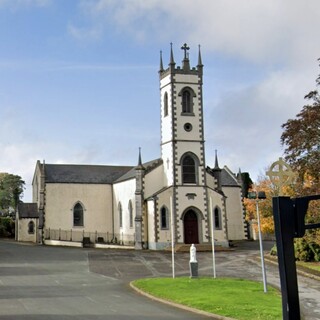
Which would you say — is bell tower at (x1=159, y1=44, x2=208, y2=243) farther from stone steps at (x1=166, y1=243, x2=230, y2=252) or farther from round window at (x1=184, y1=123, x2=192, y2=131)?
stone steps at (x1=166, y1=243, x2=230, y2=252)

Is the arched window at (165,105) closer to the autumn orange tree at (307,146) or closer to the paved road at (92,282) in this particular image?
the paved road at (92,282)

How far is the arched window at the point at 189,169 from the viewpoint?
49.9m

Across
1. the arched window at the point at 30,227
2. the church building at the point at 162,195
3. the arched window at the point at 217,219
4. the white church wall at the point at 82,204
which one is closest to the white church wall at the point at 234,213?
the church building at the point at 162,195

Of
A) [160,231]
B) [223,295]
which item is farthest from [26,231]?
[223,295]

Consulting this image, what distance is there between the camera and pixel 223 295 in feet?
64.1

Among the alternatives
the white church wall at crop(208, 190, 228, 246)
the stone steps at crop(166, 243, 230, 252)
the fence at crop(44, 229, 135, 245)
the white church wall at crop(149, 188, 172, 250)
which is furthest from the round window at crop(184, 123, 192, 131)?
the fence at crop(44, 229, 135, 245)

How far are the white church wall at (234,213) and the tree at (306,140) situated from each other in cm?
3050

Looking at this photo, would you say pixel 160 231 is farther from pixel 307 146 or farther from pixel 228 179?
pixel 307 146

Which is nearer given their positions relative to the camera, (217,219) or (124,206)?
(217,219)

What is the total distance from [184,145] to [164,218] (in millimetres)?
7816

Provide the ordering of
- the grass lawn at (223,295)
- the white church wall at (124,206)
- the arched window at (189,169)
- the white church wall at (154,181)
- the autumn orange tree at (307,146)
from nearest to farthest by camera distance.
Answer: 1. the grass lawn at (223,295)
2. the autumn orange tree at (307,146)
3. the arched window at (189,169)
4. the white church wall at (154,181)
5. the white church wall at (124,206)

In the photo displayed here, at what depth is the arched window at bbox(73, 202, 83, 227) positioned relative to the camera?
56.9 m

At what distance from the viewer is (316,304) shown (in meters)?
18.3

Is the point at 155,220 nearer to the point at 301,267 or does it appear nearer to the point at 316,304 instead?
the point at 301,267
